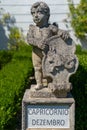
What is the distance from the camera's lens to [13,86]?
6.09 metres

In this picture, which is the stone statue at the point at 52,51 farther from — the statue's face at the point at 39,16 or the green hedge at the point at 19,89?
the green hedge at the point at 19,89

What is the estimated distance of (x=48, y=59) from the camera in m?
5.33

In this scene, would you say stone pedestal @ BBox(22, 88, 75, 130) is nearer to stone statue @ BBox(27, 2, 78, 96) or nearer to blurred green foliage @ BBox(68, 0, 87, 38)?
stone statue @ BBox(27, 2, 78, 96)

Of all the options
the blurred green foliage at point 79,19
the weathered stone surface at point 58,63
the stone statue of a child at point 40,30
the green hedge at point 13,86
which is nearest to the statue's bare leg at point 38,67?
the stone statue of a child at point 40,30

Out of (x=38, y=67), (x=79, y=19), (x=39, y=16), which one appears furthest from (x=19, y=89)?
(x=79, y=19)

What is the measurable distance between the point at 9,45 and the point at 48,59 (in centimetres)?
680

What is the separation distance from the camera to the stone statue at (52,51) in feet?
17.5

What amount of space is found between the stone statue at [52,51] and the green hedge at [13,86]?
0.51 meters

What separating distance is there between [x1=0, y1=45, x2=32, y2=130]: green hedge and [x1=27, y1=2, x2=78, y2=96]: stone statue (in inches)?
20.3

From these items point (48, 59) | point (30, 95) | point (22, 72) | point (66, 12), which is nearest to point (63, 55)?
point (48, 59)

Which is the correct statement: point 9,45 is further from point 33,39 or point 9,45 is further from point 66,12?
point 33,39

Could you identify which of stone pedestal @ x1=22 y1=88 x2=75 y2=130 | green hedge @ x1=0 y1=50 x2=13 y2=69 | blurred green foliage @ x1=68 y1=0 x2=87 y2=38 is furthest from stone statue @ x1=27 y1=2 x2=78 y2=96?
blurred green foliage @ x1=68 y1=0 x2=87 y2=38

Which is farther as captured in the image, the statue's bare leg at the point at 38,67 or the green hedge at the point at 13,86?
the statue's bare leg at the point at 38,67

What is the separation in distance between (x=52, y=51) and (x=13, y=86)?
972 millimetres
